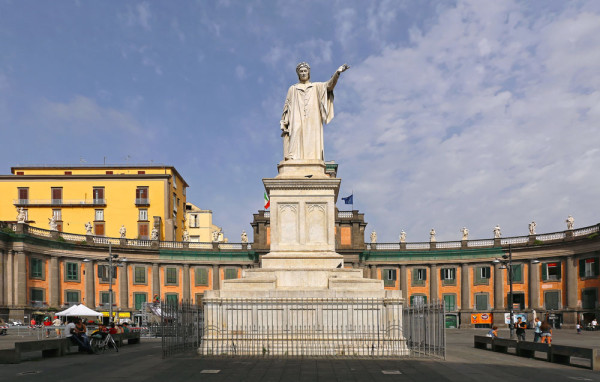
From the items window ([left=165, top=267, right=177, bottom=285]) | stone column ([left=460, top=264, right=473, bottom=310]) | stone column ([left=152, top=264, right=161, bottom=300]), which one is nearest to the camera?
stone column ([left=152, top=264, right=161, bottom=300])

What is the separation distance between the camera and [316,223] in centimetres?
2258

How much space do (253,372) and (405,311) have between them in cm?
837

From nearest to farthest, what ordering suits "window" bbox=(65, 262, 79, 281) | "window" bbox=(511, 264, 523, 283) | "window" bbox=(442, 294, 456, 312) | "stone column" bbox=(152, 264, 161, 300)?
"window" bbox=(65, 262, 79, 281) → "window" bbox=(511, 264, 523, 283) → "stone column" bbox=(152, 264, 161, 300) → "window" bbox=(442, 294, 456, 312)

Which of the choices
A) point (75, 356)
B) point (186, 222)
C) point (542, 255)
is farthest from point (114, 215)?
point (75, 356)

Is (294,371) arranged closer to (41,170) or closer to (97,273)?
(97,273)

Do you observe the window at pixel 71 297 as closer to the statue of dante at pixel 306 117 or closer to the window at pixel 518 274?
the window at pixel 518 274

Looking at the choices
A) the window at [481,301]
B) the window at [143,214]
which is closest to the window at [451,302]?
the window at [481,301]

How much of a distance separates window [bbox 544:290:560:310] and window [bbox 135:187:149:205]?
46.8 m

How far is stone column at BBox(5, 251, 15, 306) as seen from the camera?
55906 millimetres

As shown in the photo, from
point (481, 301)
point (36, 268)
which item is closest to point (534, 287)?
point (481, 301)

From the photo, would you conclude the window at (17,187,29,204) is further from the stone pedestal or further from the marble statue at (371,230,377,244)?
the stone pedestal

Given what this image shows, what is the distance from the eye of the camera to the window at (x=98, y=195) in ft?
258

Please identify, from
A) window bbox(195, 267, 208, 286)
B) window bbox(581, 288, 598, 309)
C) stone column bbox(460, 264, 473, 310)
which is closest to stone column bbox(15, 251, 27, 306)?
window bbox(195, 267, 208, 286)

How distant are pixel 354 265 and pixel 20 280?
36.6 meters
